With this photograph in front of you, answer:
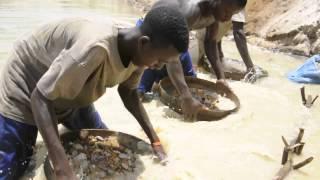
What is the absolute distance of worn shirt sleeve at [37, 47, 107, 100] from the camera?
8.76 feet

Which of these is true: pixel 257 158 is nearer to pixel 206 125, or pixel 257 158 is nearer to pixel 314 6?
pixel 206 125

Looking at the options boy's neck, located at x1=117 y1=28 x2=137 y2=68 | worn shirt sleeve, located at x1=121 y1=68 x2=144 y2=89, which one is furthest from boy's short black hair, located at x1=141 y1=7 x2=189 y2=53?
worn shirt sleeve, located at x1=121 y1=68 x2=144 y2=89

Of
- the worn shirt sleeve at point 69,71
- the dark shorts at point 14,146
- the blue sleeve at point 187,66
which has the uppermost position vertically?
the worn shirt sleeve at point 69,71

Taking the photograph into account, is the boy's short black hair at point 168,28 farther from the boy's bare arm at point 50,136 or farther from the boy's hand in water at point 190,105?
the boy's hand in water at point 190,105

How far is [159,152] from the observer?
11.3 feet

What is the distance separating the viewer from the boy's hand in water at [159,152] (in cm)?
342

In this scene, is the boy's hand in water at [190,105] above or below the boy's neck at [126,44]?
below

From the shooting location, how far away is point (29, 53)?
3104 millimetres

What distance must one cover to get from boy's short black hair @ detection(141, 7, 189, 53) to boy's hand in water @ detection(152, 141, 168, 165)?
1021 mm

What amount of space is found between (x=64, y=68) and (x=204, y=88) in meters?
2.78

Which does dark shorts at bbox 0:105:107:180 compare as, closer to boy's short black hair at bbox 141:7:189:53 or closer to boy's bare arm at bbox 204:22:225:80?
boy's short black hair at bbox 141:7:189:53

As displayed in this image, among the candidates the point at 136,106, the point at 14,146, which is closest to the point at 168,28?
the point at 136,106

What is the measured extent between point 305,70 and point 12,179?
4.50 m

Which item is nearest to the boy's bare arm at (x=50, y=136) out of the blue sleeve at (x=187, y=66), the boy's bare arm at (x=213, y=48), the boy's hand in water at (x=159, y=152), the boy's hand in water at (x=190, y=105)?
the boy's hand in water at (x=159, y=152)
